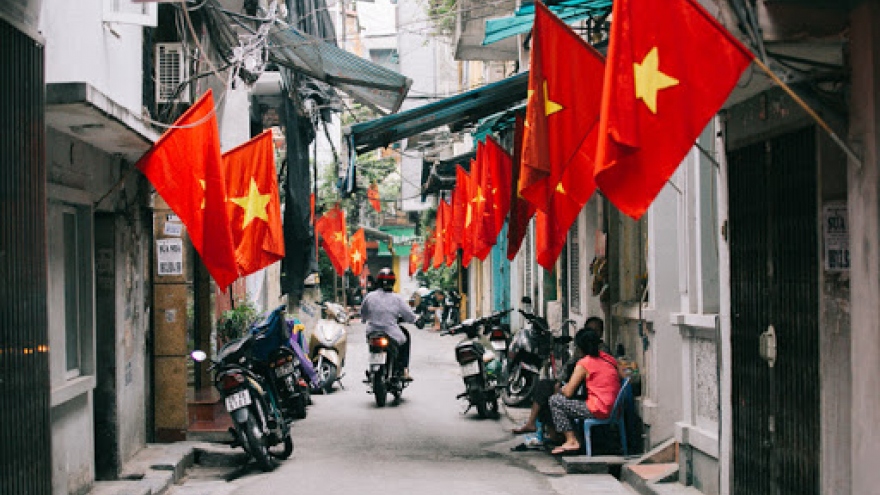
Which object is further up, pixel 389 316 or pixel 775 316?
pixel 775 316

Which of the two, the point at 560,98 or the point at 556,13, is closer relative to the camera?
the point at 560,98

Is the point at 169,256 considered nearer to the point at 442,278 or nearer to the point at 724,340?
the point at 724,340

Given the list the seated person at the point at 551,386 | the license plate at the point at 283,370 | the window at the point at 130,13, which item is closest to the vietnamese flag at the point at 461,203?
the seated person at the point at 551,386

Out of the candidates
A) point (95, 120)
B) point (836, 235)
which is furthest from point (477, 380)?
point (836, 235)

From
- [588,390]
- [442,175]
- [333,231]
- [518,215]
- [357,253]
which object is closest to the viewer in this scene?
[588,390]

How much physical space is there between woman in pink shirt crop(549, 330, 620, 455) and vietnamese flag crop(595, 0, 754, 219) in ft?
15.5

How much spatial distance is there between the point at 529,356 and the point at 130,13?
23.8 feet

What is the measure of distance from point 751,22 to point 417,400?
11.8m

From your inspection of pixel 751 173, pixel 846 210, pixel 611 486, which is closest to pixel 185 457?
pixel 611 486

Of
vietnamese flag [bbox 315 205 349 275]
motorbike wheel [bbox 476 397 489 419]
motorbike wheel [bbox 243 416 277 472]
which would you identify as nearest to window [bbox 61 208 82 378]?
motorbike wheel [bbox 243 416 277 472]

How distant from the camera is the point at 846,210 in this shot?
19.2ft

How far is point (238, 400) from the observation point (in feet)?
32.9

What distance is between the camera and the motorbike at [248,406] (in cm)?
1002

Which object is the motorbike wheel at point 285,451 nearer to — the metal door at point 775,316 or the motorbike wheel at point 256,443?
the motorbike wheel at point 256,443
